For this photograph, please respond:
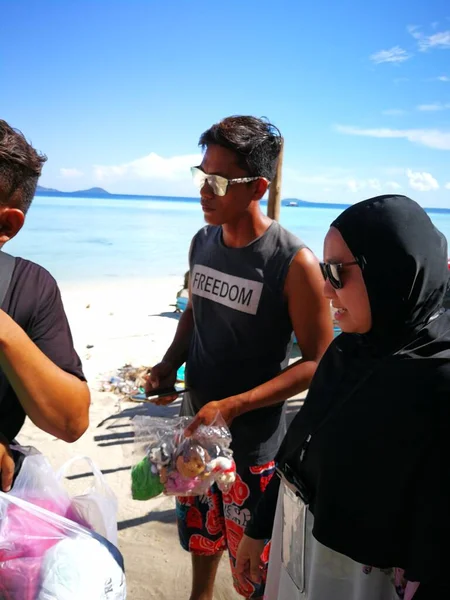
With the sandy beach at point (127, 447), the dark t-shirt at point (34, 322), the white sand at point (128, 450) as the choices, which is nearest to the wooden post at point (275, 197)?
the sandy beach at point (127, 447)

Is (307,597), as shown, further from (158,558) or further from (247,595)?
(158,558)

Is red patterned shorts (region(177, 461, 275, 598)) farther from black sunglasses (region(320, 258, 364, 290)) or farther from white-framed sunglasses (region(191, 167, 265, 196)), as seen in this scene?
white-framed sunglasses (region(191, 167, 265, 196))

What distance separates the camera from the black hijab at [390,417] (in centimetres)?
126

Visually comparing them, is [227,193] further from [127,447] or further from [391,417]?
[127,447]

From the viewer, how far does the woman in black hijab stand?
4.16 ft

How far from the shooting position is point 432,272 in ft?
4.84

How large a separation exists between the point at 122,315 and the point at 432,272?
1121cm

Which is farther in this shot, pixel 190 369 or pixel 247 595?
pixel 190 369

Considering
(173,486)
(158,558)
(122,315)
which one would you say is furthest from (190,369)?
(122,315)

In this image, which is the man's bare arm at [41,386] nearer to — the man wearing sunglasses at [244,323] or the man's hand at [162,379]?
the man wearing sunglasses at [244,323]

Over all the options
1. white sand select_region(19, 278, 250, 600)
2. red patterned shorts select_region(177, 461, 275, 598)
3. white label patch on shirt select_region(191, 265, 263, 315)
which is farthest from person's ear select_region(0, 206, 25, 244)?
white sand select_region(19, 278, 250, 600)

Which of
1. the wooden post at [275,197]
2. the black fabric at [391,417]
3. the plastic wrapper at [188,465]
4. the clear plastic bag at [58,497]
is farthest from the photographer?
the wooden post at [275,197]

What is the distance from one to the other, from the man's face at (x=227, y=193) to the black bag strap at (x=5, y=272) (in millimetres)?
1254

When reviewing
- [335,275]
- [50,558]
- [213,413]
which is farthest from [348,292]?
[50,558]
